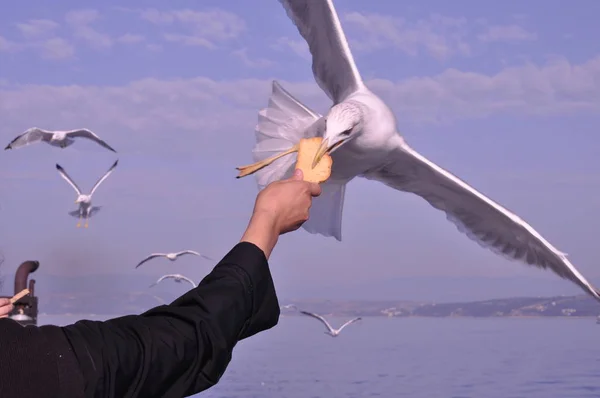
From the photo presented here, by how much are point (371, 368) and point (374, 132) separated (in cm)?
3607

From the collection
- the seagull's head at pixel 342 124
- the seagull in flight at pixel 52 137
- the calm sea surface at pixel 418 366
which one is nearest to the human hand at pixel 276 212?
the seagull's head at pixel 342 124

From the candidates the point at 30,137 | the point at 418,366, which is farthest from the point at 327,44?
the point at 418,366

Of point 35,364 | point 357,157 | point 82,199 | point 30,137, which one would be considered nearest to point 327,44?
point 357,157

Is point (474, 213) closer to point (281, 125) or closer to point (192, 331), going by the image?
point (281, 125)

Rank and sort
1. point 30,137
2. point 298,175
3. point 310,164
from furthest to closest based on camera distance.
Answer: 1. point 30,137
2. point 310,164
3. point 298,175

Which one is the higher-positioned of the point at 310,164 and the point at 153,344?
the point at 310,164

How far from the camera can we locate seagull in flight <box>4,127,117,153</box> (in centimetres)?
1000

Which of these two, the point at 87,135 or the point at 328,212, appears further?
the point at 87,135

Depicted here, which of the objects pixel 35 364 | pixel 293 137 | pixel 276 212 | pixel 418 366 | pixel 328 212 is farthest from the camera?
pixel 418 366

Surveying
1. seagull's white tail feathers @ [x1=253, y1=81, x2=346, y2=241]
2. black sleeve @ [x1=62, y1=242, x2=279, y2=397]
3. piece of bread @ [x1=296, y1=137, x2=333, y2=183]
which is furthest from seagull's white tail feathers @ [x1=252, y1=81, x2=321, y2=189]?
black sleeve @ [x1=62, y1=242, x2=279, y2=397]

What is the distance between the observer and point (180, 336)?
105 cm

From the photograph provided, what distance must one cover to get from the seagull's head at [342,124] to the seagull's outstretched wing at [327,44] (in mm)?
379

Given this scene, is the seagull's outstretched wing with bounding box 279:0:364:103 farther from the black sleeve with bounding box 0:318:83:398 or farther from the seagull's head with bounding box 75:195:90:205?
the seagull's head with bounding box 75:195:90:205

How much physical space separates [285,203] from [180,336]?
0.24 metres
